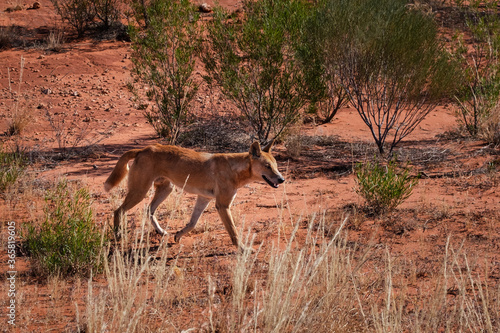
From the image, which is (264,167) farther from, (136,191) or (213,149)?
(213,149)

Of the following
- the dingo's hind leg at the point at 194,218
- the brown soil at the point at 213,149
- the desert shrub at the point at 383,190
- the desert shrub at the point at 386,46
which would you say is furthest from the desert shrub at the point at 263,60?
the dingo's hind leg at the point at 194,218

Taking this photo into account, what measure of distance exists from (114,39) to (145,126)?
7.15m

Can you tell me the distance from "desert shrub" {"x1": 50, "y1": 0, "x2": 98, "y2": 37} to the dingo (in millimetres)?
16336

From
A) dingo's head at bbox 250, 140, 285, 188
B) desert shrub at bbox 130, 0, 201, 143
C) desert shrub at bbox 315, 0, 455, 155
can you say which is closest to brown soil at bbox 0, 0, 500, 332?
dingo's head at bbox 250, 140, 285, 188

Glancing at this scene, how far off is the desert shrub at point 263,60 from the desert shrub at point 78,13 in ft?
33.8

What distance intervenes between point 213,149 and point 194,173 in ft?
20.0

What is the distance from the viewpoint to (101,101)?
55.9 feet

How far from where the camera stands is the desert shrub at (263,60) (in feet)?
41.1

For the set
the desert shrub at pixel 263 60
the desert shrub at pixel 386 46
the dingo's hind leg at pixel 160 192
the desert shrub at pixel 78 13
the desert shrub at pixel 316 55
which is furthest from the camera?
the desert shrub at pixel 78 13

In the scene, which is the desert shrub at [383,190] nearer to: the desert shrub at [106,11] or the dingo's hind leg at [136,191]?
the dingo's hind leg at [136,191]

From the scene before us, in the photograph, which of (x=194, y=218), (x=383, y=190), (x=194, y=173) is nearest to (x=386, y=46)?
(x=383, y=190)

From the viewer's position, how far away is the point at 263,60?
41.8 feet

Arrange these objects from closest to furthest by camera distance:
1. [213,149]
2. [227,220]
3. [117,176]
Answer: [227,220], [117,176], [213,149]

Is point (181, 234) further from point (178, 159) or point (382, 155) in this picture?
point (382, 155)
